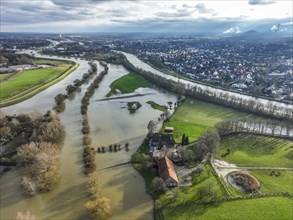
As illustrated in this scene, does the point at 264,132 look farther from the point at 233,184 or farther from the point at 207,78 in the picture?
the point at 207,78

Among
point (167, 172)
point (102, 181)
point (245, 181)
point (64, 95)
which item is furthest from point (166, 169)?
point (64, 95)

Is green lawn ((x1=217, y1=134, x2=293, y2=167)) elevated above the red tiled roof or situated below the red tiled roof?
below

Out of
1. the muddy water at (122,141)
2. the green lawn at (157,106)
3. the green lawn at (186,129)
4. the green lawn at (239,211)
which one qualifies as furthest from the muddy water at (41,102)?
the green lawn at (239,211)

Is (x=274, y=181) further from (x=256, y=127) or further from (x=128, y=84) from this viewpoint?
(x=128, y=84)

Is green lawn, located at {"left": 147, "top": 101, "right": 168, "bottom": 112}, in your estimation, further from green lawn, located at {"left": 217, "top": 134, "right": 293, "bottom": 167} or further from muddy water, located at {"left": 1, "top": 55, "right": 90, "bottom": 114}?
muddy water, located at {"left": 1, "top": 55, "right": 90, "bottom": 114}

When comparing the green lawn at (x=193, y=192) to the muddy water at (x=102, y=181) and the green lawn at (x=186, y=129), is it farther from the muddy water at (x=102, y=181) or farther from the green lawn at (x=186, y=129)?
the green lawn at (x=186, y=129)

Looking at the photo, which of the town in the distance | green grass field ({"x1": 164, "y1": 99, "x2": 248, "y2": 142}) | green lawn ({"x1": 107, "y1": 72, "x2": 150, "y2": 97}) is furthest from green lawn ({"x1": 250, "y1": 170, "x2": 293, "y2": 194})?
green lawn ({"x1": 107, "y1": 72, "x2": 150, "y2": 97})
